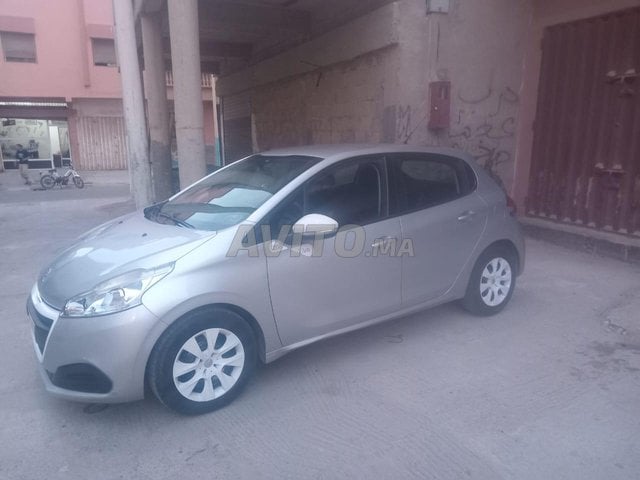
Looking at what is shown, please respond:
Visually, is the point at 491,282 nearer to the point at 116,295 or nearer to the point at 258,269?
the point at 258,269

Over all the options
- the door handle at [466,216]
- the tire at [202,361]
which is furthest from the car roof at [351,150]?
the tire at [202,361]

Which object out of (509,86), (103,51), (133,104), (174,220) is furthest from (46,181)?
(174,220)

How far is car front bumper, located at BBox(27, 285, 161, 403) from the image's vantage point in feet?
9.20

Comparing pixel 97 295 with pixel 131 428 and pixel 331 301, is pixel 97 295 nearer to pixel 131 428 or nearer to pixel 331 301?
pixel 131 428

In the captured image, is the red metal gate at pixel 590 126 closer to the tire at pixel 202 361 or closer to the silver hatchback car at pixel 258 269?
the silver hatchback car at pixel 258 269

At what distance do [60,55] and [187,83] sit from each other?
19.2m

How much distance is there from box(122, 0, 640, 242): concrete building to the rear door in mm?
2869

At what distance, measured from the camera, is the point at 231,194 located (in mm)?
3869

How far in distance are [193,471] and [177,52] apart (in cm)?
565

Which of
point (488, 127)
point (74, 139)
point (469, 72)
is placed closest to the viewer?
point (469, 72)

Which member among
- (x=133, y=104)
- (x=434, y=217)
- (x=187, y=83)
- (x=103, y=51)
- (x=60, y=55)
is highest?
(x=103, y=51)

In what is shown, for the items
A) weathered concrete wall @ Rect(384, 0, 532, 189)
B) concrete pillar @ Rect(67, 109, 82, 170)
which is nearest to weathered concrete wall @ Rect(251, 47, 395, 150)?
weathered concrete wall @ Rect(384, 0, 532, 189)

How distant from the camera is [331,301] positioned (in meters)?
3.55

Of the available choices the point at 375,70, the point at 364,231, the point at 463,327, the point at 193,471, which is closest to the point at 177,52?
the point at 375,70
